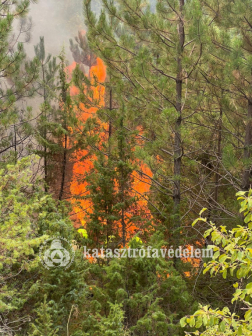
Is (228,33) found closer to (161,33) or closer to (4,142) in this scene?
(161,33)

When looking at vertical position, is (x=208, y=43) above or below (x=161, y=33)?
below

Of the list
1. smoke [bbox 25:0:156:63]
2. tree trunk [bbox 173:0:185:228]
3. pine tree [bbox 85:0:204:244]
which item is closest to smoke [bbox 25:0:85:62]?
smoke [bbox 25:0:156:63]

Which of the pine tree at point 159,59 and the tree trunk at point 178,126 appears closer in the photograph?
the pine tree at point 159,59

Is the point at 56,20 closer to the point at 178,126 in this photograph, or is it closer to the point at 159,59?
the point at 159,59

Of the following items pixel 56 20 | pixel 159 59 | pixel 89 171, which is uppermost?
pixel 56 20

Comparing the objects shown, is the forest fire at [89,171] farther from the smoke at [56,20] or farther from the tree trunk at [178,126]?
the smoke at [56,20]

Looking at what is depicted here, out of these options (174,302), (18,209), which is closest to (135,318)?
(174,302)

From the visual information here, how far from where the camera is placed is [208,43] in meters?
5.19

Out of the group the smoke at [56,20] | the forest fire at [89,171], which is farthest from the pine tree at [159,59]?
the smoke at [56,20]

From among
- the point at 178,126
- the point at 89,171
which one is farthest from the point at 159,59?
the point at 89,171

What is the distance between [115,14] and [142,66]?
1471 mm

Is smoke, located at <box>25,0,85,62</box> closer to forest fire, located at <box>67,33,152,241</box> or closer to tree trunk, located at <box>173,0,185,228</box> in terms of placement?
forest fire, located at <box>67,33,152,241</box>

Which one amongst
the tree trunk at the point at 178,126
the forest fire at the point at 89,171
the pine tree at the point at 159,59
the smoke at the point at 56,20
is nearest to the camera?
the pine tree at the point at 159,59

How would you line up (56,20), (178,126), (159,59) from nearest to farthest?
1. (178,126)
2. (159,59)
3. (56,20)
